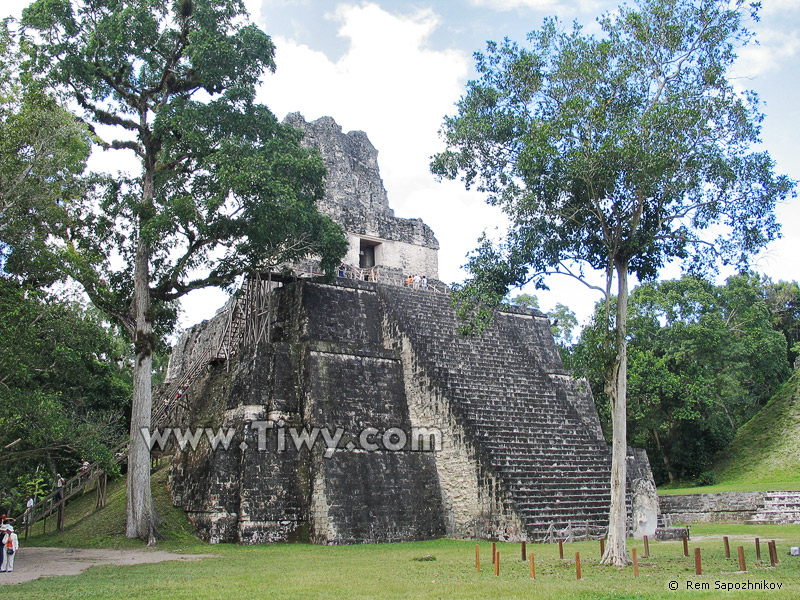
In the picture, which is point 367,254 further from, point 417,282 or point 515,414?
point 515,414

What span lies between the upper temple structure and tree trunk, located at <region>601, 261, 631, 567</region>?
1.65 meters

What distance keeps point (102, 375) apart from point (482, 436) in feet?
30.0

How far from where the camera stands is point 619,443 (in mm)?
8250

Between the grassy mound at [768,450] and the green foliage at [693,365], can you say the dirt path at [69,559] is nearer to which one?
the grassy mound at [768,450]

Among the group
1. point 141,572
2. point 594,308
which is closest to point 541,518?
point 141,572

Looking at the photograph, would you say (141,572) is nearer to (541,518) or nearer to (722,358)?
(541,518)

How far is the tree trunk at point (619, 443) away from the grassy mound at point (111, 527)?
6.58 metres

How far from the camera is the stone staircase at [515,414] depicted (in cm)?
1112

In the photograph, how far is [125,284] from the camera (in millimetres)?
12586

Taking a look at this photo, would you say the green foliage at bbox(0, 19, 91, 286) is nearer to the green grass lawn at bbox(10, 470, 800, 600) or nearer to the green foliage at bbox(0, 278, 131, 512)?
the green foliage at bbox(0, 278, 131, 512)

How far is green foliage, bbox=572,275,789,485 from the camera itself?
20.4m

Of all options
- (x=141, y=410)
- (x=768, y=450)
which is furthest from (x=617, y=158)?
(x=768, y=450)

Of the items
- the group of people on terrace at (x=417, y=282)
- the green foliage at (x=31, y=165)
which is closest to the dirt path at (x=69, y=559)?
the green foliage at (x=31, y=165)

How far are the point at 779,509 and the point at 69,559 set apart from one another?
501 inches
